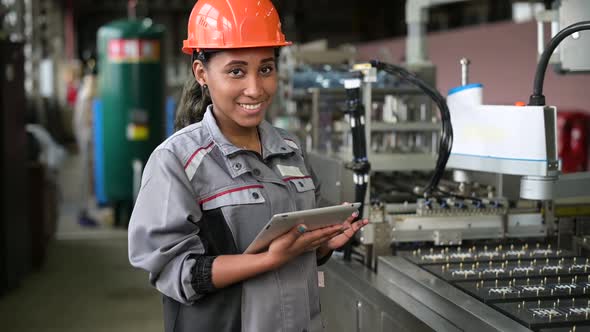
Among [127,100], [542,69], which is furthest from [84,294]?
[542,69]

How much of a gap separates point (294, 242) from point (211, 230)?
0.18m

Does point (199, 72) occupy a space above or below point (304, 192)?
above

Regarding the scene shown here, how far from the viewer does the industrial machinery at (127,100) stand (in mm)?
6363

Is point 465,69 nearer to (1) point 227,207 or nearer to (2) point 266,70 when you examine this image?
(2) point 266,70

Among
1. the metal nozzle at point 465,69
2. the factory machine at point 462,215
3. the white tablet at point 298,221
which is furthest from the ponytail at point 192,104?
the metal nozzle at point 465,69

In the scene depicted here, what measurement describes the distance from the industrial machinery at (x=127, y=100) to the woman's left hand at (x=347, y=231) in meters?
4.99

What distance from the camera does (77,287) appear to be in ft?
16.1

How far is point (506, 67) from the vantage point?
8.36 meters

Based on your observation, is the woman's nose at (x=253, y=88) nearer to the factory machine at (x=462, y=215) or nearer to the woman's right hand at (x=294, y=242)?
the woman's right hand at (x=294, y=242)

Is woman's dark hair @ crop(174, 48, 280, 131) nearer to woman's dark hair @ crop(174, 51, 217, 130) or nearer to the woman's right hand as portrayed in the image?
woman's dark hair @ crop(174, 51, 217, 130)

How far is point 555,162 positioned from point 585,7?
453 millimetres

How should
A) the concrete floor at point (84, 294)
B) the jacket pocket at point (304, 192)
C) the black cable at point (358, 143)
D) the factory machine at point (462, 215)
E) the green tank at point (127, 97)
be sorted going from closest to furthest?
the jacket pocket at point (304, 192), the factory machine at point (462, 215), the black cable at point (358, 143), the concrete floor at point (84, 294), the green tank at point (127, 97)

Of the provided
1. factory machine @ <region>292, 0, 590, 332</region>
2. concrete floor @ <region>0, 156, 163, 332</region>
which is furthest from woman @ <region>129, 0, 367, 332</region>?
concrete floor @ <region>0, 156, 163, 332</region>

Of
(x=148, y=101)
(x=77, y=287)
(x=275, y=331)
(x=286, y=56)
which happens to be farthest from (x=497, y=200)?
(x=148, y=101)
